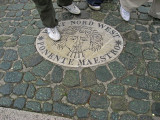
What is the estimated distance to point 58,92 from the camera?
2.14 m

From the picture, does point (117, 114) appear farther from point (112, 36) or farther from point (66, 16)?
point (66, 16)

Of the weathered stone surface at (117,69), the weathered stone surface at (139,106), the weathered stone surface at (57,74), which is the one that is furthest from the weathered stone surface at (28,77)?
the weathered stone surface at (139,106)

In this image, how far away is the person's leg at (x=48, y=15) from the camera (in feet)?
7.71

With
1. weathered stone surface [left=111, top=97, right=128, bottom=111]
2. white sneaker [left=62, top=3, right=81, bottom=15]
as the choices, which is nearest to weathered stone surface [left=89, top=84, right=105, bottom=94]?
weathered stone surface [left=111, top=97, right=128, bottom=111]

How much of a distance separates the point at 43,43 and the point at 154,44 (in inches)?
67.1

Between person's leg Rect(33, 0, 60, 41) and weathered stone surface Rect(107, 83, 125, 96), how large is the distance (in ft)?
3.71

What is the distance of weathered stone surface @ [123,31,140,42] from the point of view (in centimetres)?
272

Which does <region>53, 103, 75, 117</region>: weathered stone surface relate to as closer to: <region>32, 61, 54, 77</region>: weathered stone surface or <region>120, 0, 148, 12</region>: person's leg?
<region>32, 61, 54, 77</region>: weathered stone surface

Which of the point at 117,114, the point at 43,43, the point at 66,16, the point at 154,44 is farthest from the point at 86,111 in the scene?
the point at 66,16

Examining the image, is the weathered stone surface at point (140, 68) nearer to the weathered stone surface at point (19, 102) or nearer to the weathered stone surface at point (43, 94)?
the weathered stone surface at point (43, 94)

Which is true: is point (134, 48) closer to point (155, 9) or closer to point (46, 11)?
point (155, 9)

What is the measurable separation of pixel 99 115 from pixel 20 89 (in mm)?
1037

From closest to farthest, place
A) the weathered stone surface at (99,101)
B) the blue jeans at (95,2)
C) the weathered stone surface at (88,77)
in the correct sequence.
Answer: the weathered stone surface at (99,101) < the weathered stone surface at (88,77) < the blue jeans at (95,2)

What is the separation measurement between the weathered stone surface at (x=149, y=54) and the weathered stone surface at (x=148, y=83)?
0.35 metres
